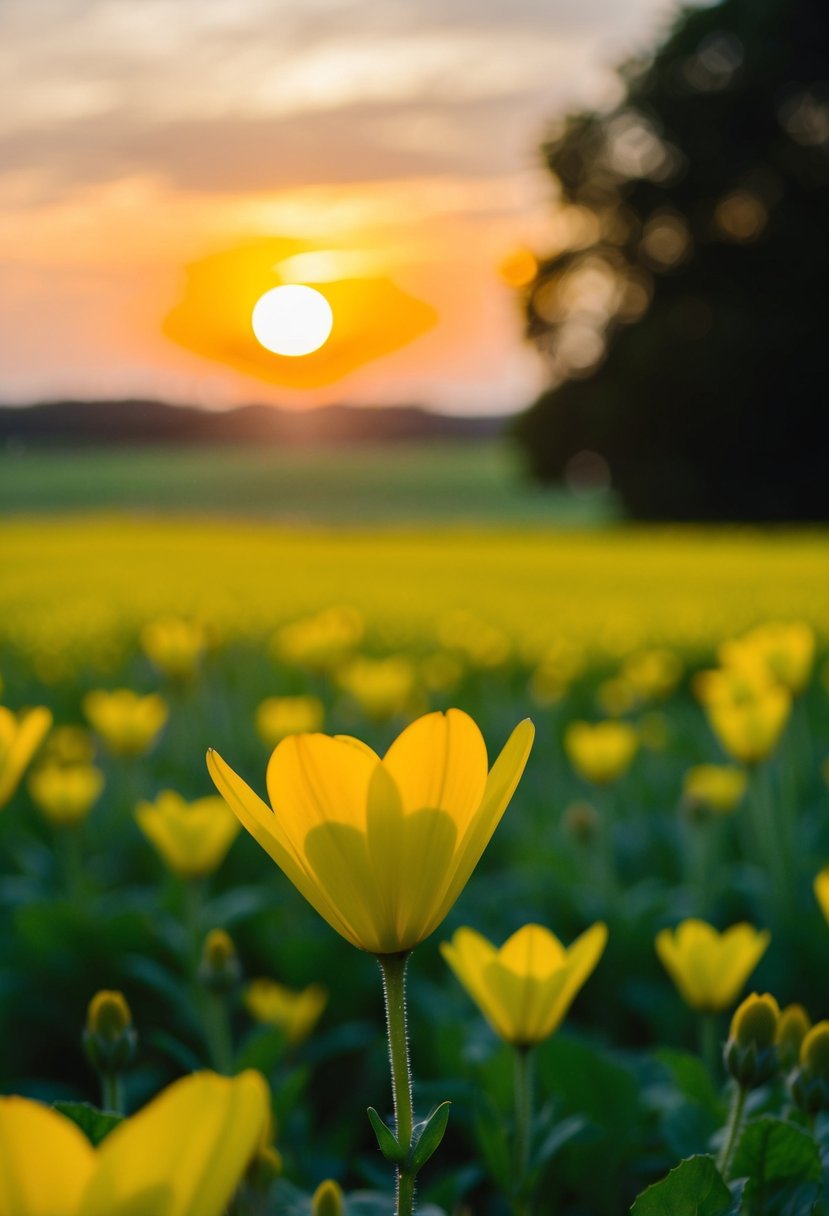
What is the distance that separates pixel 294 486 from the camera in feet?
146

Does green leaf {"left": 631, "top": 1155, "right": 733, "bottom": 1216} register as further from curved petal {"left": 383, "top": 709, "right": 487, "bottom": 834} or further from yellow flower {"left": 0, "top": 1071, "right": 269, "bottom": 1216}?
yellow flower {"left": 0, "top": 1071, "right": 269, "bottom": 1216}

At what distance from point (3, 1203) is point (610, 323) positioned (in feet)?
112

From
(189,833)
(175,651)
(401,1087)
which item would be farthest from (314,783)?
(175,651)

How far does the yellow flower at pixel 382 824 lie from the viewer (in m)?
0.89

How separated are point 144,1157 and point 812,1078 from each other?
2.50 ft

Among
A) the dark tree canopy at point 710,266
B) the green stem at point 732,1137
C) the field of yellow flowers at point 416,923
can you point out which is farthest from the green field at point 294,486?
the green stem at point 732,1137

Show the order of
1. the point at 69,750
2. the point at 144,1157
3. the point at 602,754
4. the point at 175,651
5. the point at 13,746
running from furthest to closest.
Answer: the point at 175,651 < the point at 69,750 < the point at 602,754 < the point at 13,746 < the point at 144,1157

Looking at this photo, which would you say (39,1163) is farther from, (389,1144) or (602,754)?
(602,754)

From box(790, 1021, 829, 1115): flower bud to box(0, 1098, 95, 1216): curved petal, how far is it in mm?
751

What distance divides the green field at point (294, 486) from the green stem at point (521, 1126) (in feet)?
103

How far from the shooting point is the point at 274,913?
2.99m

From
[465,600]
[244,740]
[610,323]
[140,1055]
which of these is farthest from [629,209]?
[140,1055]

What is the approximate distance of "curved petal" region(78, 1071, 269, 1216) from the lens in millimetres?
545

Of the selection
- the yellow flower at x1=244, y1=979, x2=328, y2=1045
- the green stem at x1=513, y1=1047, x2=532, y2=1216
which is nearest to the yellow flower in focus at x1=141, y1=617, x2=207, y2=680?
the yellow flower at x1=244, y1=979, x2=328, y2=1045
